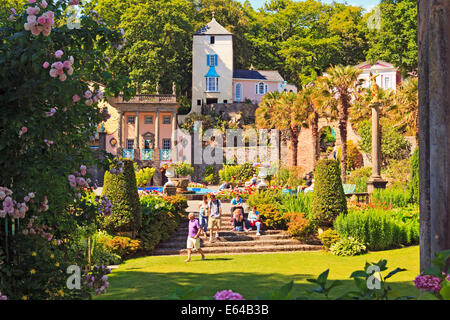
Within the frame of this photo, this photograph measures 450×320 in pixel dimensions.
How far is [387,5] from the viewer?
3803cm

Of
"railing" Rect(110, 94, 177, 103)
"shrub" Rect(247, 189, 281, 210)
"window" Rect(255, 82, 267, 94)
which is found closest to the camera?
"shrub" Rect(247, 189, 281, 210)

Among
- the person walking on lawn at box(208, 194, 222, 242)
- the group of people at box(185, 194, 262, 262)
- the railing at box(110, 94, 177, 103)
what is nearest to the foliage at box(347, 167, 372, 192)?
the group of people at box(185, 194, 262, 262)

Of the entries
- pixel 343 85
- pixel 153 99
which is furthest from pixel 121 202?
pixel 153 99

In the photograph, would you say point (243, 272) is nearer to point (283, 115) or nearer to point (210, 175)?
point (283, 115)

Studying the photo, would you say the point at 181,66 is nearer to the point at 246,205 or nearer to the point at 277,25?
the point at 277,25

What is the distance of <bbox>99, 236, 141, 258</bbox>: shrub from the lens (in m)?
14.1

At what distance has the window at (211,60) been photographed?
184 feet

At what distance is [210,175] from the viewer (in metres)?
41.1

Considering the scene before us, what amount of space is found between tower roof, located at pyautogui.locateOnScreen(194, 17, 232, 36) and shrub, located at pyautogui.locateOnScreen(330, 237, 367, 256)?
44.4m

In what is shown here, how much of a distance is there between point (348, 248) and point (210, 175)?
26815 mm

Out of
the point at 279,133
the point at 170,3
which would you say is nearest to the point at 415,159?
the point at 279,133

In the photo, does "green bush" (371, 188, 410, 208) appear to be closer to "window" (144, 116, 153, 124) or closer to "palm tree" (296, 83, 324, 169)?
"palm tree" (296, 83, 324, 169)

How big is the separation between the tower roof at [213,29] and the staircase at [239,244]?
41.9m

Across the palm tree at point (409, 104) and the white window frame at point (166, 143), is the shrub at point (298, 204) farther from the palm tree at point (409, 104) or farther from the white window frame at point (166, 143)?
the white window frame at point (166, 143)
